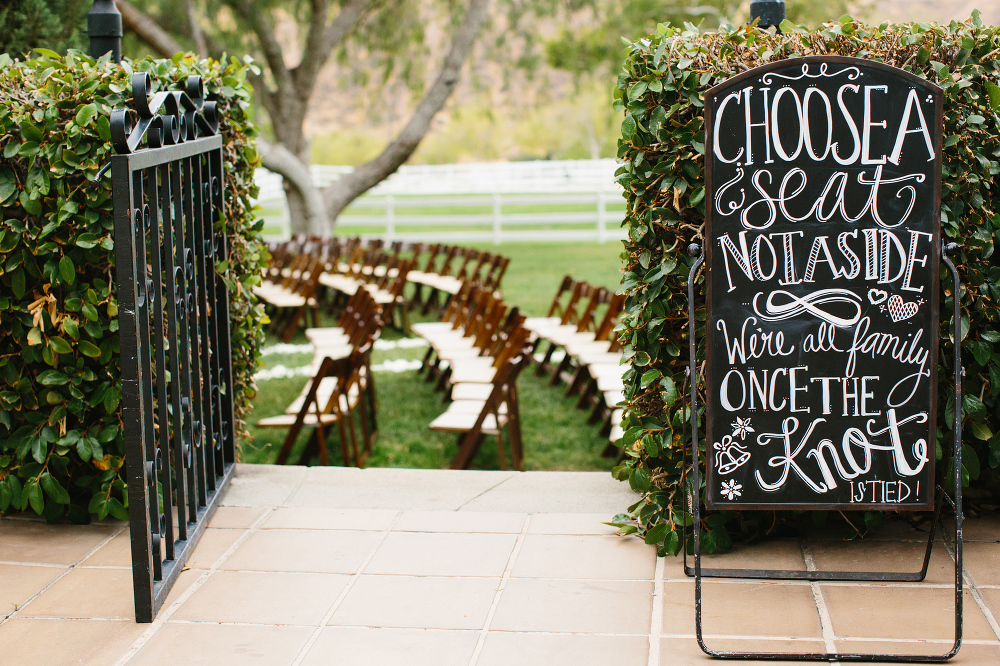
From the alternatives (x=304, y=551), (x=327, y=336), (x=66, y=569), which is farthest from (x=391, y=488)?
(x=327, y=336)

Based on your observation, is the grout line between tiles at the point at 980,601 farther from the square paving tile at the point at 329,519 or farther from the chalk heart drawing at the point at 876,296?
the square paving tile at the point at 329,519

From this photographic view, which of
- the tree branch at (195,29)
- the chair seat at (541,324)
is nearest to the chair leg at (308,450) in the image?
the chair seat at (541,324)

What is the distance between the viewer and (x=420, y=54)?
20141mm

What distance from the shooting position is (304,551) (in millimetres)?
3766

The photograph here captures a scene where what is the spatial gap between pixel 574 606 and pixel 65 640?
1683 mm

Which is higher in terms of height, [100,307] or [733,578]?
[100,307]

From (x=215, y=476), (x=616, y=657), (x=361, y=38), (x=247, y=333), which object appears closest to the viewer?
(x=616, y=657)

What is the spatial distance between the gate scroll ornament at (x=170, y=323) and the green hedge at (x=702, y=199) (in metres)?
1.68

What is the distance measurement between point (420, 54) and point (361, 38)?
1.28m

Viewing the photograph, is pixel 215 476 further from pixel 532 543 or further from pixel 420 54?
pixel 420 54

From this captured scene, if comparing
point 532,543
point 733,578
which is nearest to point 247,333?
point 532,543

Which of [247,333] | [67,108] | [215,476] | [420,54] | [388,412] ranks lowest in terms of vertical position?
[388,412]

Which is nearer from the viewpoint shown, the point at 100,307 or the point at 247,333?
the point at 100,307

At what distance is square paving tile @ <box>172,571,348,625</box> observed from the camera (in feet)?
10.6
